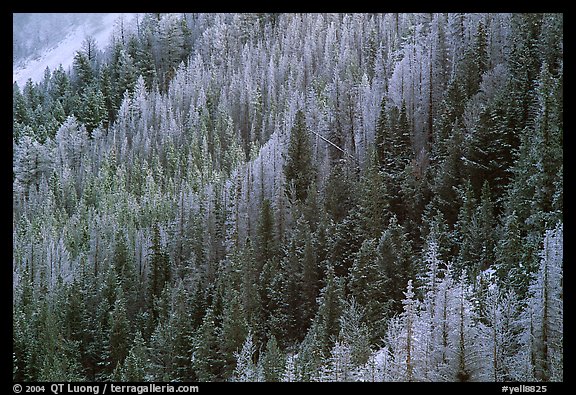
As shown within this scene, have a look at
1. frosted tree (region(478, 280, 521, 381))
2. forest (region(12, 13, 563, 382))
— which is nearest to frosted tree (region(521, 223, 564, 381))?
forest (region(12, 13, 563, 382))

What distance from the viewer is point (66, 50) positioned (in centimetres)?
12681

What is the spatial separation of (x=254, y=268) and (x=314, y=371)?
17075mm

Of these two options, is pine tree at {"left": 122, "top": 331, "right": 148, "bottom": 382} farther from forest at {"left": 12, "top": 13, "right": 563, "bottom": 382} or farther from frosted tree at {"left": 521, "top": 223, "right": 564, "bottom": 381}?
frosted tree at {"left": 521, "top": 223, "right": 564, "bottom": 381}

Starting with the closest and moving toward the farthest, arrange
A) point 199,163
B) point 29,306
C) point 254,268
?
1. point 254,268
2. point 29,306
3. point 199,163

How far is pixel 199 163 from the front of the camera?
260 feet

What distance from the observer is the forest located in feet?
90.5

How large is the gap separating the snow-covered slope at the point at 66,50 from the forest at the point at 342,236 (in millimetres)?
38637

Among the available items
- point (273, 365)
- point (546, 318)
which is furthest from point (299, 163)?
point (546, 318)

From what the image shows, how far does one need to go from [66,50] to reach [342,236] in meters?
102

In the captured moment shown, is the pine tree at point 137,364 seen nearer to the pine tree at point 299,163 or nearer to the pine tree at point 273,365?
the pine tree at point 273,365

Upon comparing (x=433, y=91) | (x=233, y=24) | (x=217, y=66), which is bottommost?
(x=433, y=91)

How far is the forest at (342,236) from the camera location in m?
27.6
